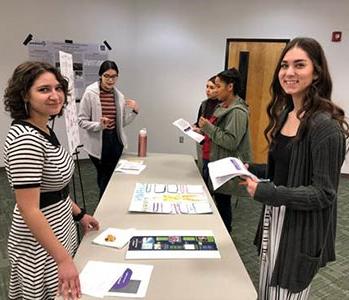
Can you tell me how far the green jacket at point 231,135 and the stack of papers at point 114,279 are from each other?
128 centimetres

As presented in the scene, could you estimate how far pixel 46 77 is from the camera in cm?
132

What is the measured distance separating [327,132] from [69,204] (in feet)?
3.59

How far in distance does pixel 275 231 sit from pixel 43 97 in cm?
106

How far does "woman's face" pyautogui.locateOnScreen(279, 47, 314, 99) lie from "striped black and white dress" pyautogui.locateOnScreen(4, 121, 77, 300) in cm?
94

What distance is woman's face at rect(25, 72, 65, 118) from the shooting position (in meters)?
1.29

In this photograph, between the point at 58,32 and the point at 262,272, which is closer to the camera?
the point at 262,272

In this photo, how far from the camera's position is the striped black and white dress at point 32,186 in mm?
1170

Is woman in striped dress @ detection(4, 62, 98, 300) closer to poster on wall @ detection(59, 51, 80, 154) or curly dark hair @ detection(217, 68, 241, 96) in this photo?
poster on wall @ detection(59, 51, 80, 154)

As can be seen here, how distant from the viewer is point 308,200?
3.79 ft

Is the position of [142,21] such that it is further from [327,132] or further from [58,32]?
[327,132]

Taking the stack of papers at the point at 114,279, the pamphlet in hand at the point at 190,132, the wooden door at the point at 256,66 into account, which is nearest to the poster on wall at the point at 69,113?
the pamphlet in hand at the point at 190,132

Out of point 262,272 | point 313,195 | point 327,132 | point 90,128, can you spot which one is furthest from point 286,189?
point 90,128

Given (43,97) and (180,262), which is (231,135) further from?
(43,97)

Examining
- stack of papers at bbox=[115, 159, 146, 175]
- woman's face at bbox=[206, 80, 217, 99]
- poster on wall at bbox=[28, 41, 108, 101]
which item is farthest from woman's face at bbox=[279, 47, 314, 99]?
poster on wall at bbox=[28, 41, 108, 101]
